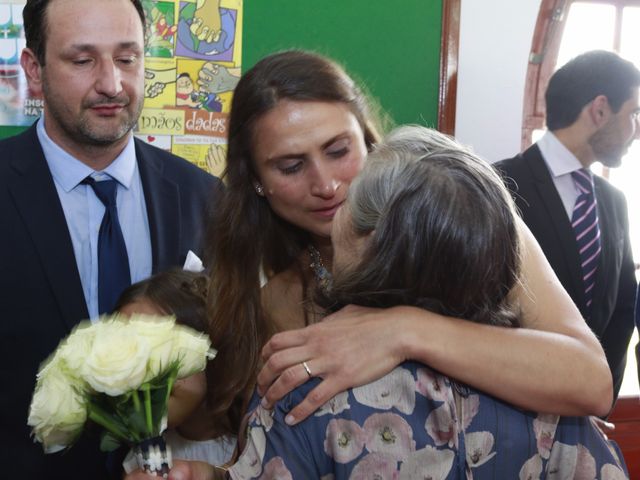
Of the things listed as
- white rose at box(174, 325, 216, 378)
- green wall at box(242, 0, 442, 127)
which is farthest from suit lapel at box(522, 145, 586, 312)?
white rose at box(174, 325, 216, 378)

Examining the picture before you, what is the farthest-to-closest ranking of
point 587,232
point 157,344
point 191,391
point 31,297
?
point 587,232, point 31,297, point 191,391, point 157,344

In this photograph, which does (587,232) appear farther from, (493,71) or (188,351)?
(188,351)

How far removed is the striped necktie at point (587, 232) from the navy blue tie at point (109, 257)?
199cm

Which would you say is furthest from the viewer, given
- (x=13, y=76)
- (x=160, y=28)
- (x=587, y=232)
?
(x=587, y=232)

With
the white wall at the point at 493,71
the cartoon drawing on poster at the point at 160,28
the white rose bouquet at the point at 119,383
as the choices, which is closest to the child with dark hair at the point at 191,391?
the white rose bouquet at the point at 119,383

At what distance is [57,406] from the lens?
1.25 metres

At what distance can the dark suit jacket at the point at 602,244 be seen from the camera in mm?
3266

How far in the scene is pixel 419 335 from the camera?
120 cm

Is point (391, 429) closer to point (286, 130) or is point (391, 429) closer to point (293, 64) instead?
point (286, 130)

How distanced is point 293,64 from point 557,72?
2.08 metres

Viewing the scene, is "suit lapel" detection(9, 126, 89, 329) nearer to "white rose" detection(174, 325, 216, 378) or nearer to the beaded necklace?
the beaded necklace

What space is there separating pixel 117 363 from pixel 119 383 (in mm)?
31

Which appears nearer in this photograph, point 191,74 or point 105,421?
point 105,421

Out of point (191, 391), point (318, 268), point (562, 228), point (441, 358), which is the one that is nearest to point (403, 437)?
point (441, 358)
